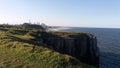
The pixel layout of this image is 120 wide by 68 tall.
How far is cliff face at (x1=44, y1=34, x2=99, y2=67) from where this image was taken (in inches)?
2470

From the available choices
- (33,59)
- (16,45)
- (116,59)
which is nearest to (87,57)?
(116,59)

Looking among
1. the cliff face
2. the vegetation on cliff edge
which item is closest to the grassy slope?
the vegetation on cliff edge

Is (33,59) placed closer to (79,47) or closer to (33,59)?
(33,59)

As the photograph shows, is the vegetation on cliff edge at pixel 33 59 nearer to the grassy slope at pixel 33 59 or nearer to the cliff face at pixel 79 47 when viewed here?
the grassy slope at pixel 33 59

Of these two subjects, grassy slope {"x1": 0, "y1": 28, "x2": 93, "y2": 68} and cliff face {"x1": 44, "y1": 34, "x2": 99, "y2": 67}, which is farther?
cliff face {"x1": 44, "y1": 34, "x2": 99, "y2": 67}

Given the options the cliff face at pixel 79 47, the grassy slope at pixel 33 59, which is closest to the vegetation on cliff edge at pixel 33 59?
the grassy slope at pixel 33 59

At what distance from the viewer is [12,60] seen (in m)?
27.6

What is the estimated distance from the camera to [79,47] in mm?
68312

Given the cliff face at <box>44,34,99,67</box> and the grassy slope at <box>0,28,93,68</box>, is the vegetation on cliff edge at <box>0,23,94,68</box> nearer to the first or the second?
the grassy slope at <box>0,28,93,68</box>

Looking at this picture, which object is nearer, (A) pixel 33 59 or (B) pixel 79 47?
(A) pixel 33 59

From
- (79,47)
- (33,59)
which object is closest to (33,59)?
(33,59)

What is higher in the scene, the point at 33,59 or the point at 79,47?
the point at 33,59

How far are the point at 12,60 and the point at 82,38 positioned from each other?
46067mm

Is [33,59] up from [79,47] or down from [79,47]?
up
